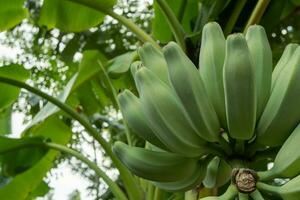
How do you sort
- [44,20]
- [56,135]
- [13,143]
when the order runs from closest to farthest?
[13,143]
[44,20]
[56,135]

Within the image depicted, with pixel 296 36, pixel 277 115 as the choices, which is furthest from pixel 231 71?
pixel 296 36

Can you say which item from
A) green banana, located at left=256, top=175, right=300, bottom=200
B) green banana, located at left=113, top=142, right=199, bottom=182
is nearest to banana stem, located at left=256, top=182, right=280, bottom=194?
green banana, located at left=256, top=175, right=300, bottom=200

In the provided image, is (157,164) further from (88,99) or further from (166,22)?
(88,99)

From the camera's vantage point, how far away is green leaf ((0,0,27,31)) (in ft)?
4.44

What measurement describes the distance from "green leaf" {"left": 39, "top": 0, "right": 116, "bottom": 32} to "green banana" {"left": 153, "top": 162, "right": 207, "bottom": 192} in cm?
76

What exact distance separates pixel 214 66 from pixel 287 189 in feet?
0.56

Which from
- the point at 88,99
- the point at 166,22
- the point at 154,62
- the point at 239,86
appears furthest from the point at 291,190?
the point at 88,99

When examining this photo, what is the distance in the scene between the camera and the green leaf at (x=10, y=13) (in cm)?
135

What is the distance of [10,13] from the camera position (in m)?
1.39

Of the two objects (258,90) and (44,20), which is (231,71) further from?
(44,20)

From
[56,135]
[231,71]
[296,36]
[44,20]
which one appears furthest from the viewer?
[296,36]

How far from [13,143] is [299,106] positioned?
31.0 inches

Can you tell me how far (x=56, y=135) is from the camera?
1.53 metres

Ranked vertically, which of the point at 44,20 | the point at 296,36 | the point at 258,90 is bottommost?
the point at 296,36
